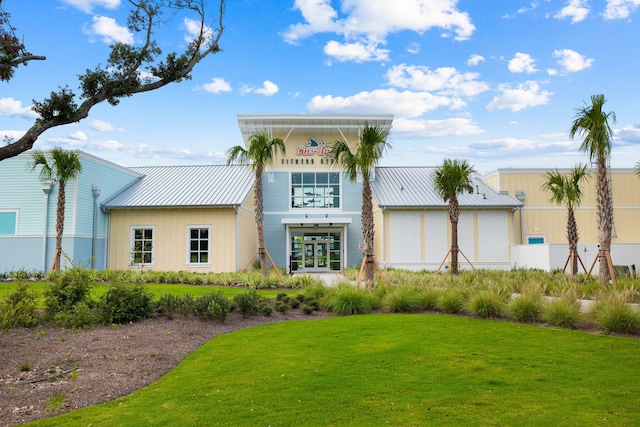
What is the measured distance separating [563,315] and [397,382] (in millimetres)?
5055

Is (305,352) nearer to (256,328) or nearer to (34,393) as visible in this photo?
(256,328)

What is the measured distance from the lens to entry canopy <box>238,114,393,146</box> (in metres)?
25.3

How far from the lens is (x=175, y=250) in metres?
21.7

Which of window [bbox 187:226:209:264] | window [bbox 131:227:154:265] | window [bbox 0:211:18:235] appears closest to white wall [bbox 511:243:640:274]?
window [bbox 187:226:209:264]

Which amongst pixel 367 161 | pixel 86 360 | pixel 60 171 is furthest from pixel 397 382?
pixel 60 171

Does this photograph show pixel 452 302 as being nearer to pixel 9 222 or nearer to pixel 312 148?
pixel 312 148

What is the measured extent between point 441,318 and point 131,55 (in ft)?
25.5

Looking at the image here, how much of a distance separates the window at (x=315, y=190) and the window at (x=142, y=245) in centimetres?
780

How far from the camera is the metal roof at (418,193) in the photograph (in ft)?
78.0

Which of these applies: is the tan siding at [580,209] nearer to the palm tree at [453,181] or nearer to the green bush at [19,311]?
the palm tree at [453,181]

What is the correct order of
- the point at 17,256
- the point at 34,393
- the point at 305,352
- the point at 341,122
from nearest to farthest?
the point at 34,393 → the point at 305,352 → the point at 17,256 → the point at 341,122

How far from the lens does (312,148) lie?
2652 centimetres

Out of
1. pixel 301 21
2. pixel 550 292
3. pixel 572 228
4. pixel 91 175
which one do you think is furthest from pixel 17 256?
pixel 572 228

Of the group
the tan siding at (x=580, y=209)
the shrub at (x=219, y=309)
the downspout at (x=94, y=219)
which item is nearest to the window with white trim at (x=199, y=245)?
the downspout at (x=94, y=219)
